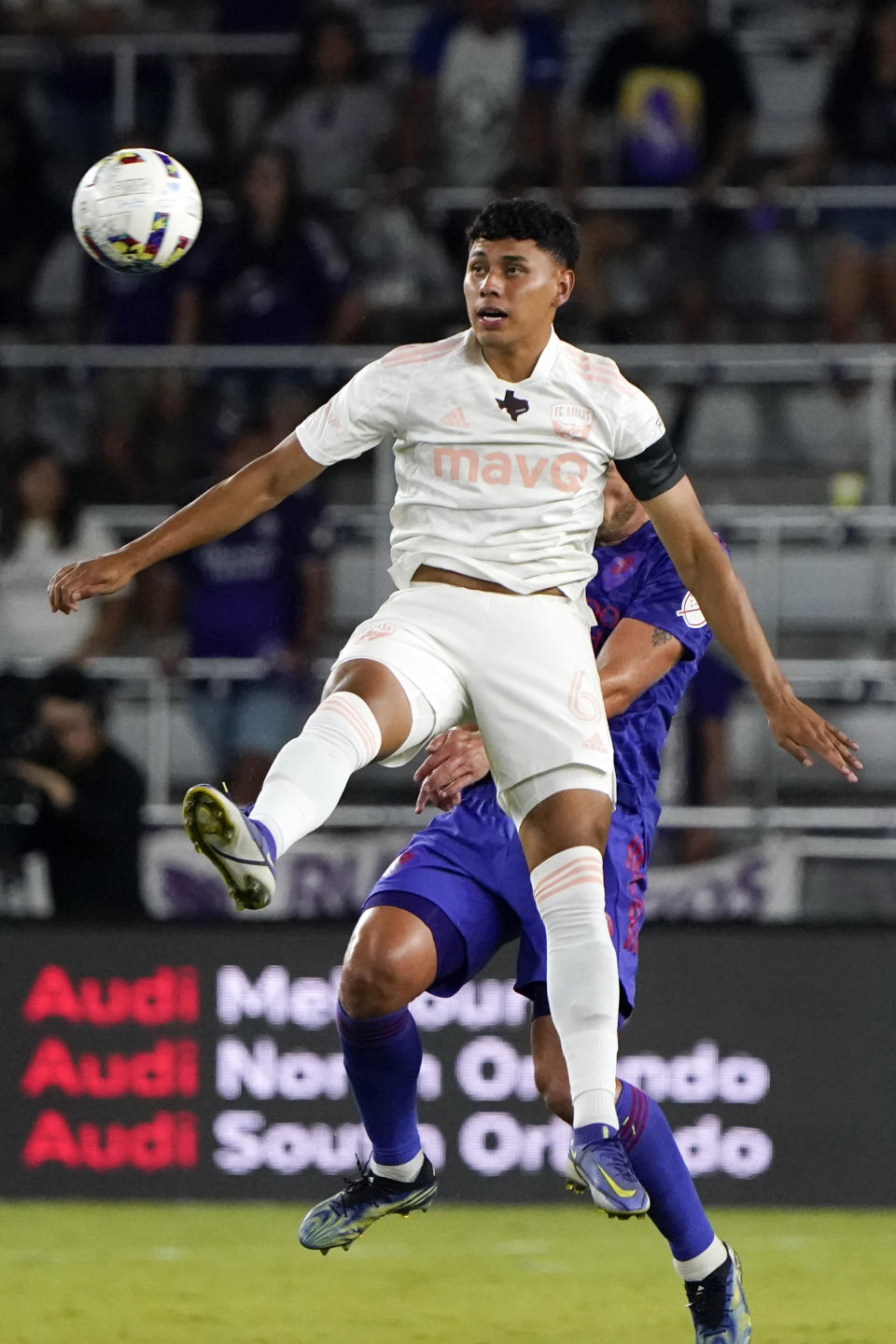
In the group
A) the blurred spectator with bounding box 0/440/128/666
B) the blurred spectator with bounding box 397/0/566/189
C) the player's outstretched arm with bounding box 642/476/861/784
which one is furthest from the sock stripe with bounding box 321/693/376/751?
the blurred spectator with bounding box 397/0/566/189

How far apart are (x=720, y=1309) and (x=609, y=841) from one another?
1.05 metres

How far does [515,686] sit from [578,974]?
0.61 meters

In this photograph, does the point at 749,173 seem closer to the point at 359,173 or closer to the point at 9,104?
the point at 359,173

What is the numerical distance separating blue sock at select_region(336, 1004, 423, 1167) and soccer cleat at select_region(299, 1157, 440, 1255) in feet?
0.18

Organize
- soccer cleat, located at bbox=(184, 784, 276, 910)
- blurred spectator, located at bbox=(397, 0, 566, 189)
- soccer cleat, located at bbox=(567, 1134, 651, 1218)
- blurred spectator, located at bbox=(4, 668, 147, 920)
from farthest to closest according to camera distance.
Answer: blurred spectator, located at bbox=(397, 0, 566, 189) → blurred spectator, located at bbox=(4, 668, 147, 920) → soccer cleat, located at bbox=(567, 1134, 651, 1218) → soccer cleat, located at bbox=(184, 784, 276, 910)

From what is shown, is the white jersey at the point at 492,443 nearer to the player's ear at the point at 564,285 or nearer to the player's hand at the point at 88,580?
the player's ear at the point at 564,285

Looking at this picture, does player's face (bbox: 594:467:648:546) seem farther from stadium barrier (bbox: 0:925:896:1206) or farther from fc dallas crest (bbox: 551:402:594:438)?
stadium barrier (bbox: 0:925:896:1206)

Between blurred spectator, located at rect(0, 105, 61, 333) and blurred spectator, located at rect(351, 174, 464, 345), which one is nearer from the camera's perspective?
blurred spectator, located at rect(351, 174, 464, 345)

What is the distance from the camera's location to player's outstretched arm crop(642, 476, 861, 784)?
457 cm

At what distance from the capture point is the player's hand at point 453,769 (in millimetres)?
4898

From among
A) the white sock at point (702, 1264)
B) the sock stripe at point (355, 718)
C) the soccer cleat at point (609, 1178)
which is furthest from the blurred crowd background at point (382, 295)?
the soccer cleat at point (609, 1178)

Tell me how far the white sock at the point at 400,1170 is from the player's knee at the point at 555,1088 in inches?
13.0

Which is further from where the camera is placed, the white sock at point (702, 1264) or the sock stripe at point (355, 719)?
the white sock at point (702, 1264)

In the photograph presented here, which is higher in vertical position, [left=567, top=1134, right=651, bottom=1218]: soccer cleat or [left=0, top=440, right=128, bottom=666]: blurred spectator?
[left=0, top=440, right=128, bottom=666]: blurred spectator
